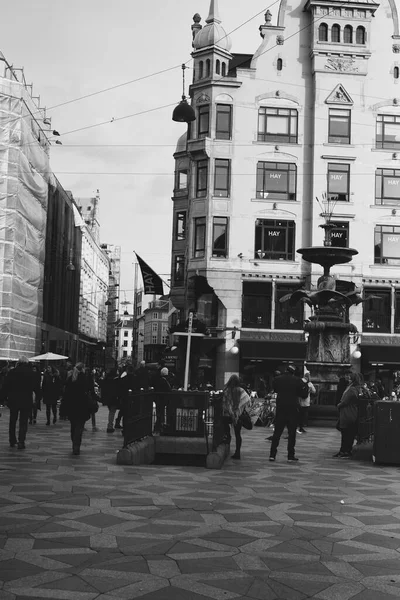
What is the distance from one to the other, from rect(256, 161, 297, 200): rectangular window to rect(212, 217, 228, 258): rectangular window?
245cm

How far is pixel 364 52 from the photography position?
147 feet

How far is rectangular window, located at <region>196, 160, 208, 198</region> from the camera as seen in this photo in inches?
1763

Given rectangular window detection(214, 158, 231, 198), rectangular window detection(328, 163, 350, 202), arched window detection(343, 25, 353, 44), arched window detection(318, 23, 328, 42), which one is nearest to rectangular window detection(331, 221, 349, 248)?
rectangular window detection(328, 163, 350, 202)

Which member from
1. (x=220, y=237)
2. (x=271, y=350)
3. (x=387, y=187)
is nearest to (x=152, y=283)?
(x=271, y=350)

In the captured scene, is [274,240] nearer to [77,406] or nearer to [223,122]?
[223,122]

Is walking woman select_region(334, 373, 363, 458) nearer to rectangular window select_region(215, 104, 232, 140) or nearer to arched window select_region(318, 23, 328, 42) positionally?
rectangular window select_region(215, 104, 232, 140)

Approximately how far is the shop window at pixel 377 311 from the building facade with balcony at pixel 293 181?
5 cm

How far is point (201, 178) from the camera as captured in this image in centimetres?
4503

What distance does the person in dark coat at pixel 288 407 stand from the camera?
603 inches

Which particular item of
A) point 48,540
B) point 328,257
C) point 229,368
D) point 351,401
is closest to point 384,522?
point 48,540

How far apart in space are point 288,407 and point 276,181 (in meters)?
30.9

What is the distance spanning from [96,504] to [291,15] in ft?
135

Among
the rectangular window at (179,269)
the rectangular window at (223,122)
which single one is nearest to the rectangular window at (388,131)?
the rectangular window at (223,122)

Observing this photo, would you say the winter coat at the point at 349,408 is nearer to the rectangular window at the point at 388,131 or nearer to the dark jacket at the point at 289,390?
the dark jacket at the point at 289,390
